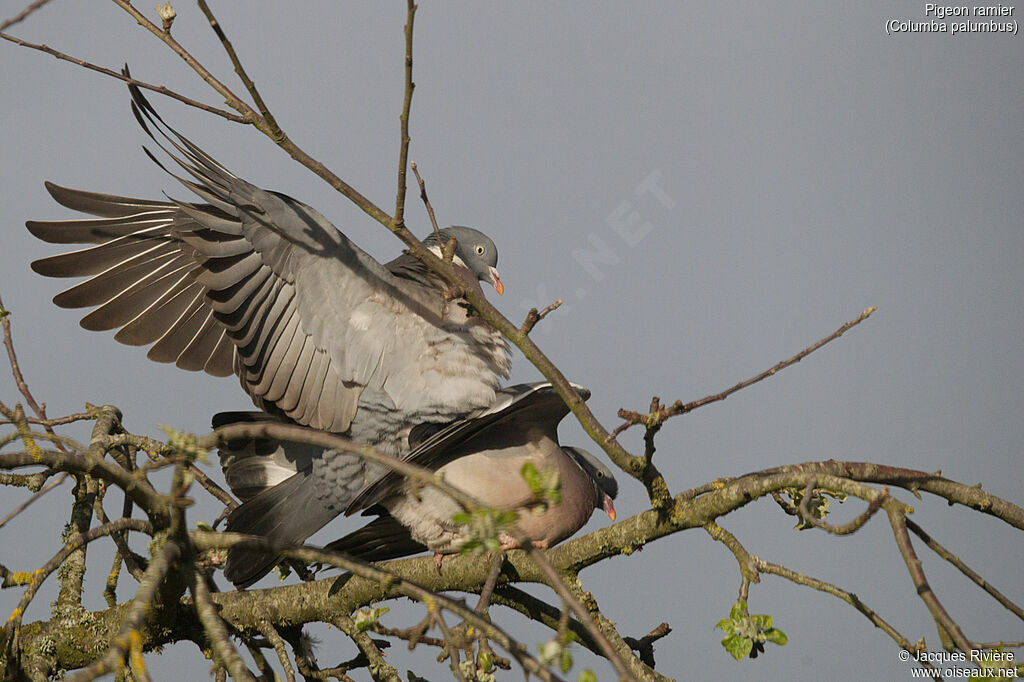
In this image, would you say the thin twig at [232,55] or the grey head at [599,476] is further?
the grey head at [599,476]

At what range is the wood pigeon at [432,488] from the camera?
336 cm

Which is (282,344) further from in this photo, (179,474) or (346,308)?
(179,474)

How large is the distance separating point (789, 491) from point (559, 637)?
1.36m

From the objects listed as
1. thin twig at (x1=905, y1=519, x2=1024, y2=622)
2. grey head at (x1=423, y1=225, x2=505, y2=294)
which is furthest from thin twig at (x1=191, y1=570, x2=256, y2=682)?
grey head at (x1=423, y1=225, x2=505, y2=294)

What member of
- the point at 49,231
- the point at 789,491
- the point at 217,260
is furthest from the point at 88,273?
the point at 789,491

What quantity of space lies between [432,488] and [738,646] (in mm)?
1626

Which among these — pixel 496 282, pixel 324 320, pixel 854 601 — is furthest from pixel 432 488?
pixel 854 601

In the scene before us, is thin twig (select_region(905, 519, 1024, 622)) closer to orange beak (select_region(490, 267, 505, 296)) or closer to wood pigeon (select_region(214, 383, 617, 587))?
wood pigeon (select_region(214, 383, 617, 587))

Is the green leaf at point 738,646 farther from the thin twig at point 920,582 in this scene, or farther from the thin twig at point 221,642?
the thin twig at point 221,642

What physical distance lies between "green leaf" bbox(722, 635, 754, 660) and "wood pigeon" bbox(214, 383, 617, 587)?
1123 mm

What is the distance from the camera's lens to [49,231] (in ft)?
12.9

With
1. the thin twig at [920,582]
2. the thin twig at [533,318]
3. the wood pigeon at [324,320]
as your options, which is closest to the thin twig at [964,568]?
the thin twig at [920,582]

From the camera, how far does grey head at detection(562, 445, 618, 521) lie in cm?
398

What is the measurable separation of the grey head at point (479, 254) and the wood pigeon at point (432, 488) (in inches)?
36.0
